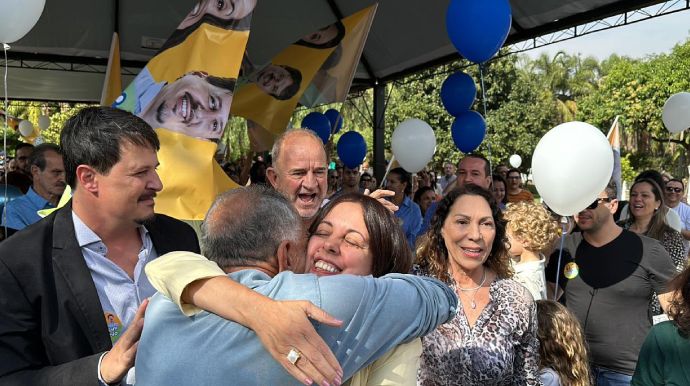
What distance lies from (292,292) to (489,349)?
124 centimetres

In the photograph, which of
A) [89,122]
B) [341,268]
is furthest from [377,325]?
[89,122]

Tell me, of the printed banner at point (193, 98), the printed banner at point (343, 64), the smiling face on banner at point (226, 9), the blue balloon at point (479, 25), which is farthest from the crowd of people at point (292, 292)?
the printed banner at point (343, 64)

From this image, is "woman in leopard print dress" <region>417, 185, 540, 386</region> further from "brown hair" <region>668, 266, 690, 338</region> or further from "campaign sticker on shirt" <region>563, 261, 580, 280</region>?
"campaign sticker on shirt" <region>563, 261, 580, 280</region>

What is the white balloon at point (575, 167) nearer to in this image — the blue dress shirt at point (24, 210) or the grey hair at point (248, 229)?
the grey hair at point (248, 229)

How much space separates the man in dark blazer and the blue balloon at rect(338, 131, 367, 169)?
773cm

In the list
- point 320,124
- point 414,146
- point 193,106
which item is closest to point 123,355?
point 193,106

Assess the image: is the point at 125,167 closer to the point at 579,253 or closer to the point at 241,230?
the point at 241,230

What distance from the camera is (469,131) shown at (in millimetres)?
7023

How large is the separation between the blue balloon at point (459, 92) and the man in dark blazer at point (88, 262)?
5.79 meters

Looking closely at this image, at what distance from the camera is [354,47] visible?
19.6ft

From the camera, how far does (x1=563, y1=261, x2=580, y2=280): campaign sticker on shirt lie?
3.23 m

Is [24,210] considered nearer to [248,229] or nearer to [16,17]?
[16,17]

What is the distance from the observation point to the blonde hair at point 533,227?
10.8 ft

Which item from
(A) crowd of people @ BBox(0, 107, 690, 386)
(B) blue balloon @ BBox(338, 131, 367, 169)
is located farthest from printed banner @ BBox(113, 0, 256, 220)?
(B) blue balloon @ BBox(338, 131, 367, 169)
